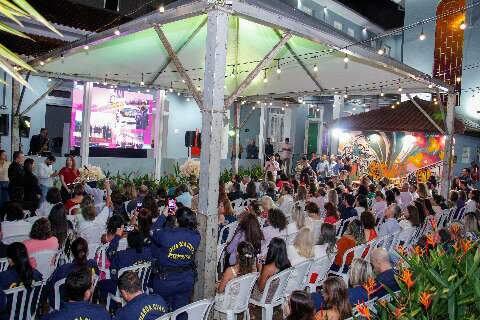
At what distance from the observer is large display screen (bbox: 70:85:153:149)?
15.4 metres

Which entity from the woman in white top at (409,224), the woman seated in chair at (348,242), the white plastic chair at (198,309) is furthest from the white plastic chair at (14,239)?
the woman in white top at (409,224)

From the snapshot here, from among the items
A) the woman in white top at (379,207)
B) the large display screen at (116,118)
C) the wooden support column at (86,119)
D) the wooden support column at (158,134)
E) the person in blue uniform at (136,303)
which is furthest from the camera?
the large display screen at (116,118)

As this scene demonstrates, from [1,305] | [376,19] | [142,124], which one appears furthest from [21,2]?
[376,19]

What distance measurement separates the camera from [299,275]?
5.03 m

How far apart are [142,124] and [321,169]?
6.75 m

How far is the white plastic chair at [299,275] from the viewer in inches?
195

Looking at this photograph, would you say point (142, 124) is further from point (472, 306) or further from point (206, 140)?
point (472, 306)

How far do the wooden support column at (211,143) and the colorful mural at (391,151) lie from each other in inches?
563

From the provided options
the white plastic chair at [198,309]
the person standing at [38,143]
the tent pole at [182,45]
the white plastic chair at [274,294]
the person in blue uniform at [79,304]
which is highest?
the tent pole at [182,45]

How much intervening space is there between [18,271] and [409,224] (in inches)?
229

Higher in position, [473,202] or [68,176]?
[68,176]

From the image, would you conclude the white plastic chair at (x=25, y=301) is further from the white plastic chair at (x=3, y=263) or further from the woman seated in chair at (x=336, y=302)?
the woman seated in chair at (x=336, y=302)

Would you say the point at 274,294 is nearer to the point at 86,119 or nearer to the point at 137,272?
the point at 137,272

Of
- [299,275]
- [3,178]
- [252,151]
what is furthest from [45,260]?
[252,151]
